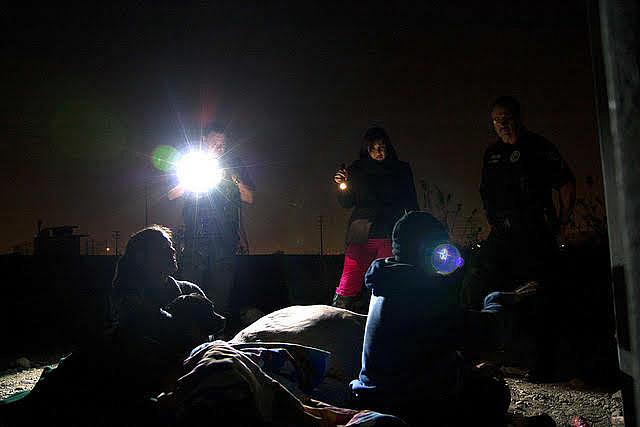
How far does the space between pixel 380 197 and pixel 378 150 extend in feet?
1.66

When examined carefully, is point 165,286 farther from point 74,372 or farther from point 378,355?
point 378,355

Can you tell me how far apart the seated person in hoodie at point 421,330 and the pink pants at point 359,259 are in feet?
7.70

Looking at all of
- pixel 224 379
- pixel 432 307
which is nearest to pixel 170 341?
pixel 224 379

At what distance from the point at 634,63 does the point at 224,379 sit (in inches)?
84.4

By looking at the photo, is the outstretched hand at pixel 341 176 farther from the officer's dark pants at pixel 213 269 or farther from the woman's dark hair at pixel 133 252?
the woman's dark hair at pixel 133 252

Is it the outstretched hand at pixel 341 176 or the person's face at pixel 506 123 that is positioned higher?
the person's face at pixel 506 123

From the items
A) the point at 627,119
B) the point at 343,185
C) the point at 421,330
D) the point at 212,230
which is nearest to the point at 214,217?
the point at 212,230

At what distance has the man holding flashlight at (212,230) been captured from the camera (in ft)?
19.5

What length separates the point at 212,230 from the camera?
5.94 meters

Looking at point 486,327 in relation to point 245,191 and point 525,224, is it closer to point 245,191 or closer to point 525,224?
point 525,224

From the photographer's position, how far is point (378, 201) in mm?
5188

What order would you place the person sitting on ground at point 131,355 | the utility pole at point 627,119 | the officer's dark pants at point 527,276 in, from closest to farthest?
the utility pole at point 627,119 → the person sitting on ground at point 131,355 → the officer's dark pants at point 527,276

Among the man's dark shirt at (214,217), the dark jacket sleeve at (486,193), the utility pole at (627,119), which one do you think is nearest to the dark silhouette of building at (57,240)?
the man's dark shirt at (214,217)

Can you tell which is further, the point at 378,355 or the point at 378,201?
the point at 378,201
